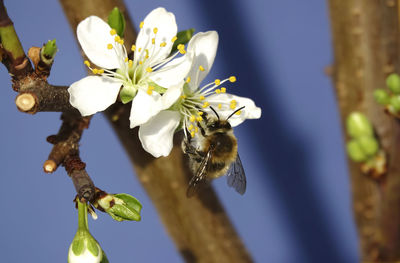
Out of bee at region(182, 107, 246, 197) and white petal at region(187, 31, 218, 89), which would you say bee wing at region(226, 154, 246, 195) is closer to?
bee at region(182, 107, 246, 197)

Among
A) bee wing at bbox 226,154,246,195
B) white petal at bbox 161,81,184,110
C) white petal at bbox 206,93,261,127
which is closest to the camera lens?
white petal at bbox 161,81,184,110

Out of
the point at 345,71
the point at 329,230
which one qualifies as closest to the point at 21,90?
the point at 345,71

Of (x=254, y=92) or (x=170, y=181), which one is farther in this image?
(x=254, y=92)

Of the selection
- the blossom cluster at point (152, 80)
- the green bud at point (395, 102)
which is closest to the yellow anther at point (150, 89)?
the blossom cluster at point (152, 80)

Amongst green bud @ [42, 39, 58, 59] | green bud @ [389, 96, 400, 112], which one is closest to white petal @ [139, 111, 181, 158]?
green bud @ [42, 39, 58, 59]

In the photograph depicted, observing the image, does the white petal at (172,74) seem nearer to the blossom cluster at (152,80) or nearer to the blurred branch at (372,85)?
the blossom cluster at (152,80)

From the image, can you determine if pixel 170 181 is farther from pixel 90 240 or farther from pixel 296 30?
pixel 296 30
